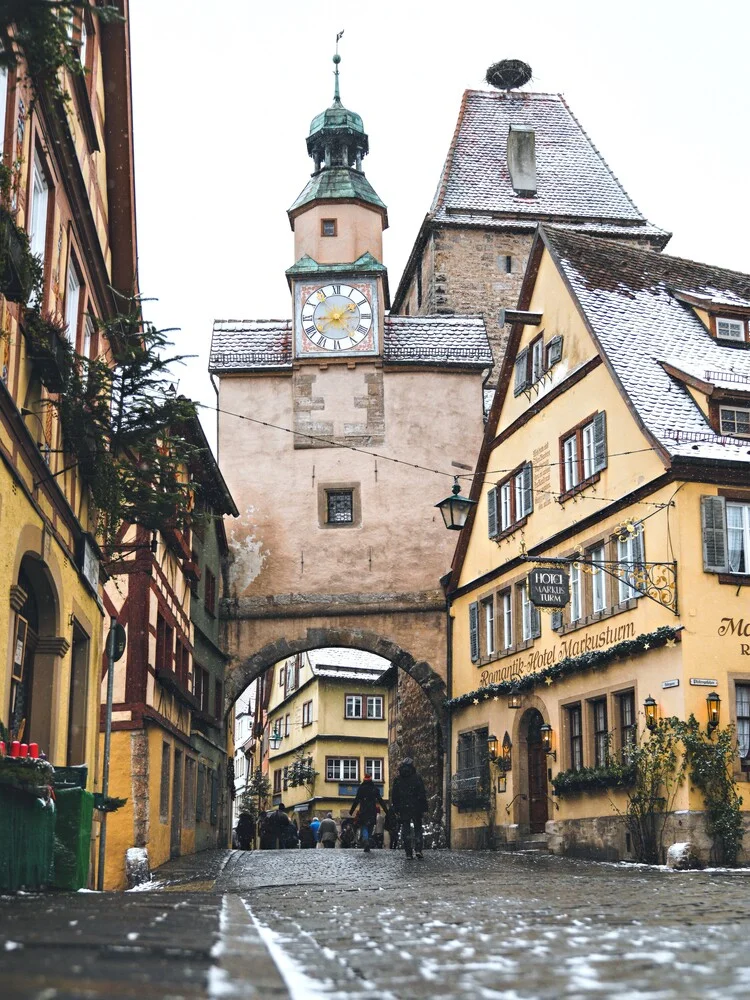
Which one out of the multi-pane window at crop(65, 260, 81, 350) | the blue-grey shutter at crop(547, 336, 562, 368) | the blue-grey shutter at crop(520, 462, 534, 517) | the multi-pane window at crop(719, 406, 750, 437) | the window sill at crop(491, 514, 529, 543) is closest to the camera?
the multi-pane window at crop(65, 260, 81, 350)

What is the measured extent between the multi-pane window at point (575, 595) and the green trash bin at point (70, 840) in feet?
45.1

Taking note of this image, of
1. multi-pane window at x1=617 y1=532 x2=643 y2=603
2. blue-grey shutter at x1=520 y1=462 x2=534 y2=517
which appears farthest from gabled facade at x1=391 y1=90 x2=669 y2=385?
multi-pane window at x1=617 y1=532 x2=643 y2=603

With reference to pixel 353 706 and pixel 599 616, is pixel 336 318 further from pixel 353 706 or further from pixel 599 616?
pixel 353 706

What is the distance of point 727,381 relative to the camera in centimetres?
2189

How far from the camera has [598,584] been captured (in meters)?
22.4

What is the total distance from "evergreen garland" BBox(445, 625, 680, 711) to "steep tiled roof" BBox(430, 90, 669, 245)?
2215 cm

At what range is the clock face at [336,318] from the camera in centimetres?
3359

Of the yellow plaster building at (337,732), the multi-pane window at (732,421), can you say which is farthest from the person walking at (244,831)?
the multi-pane window at (732,421)

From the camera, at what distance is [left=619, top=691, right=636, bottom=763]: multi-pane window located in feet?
67.3

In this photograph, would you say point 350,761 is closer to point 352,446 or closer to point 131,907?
point 352,446

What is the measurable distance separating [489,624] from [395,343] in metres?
8.60

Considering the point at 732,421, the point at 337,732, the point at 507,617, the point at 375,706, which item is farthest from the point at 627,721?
the point at 375,706

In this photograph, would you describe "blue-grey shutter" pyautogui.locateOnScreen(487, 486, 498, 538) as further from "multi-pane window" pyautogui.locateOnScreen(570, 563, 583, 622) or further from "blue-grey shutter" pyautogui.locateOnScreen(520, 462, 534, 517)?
"multi-pane window" pyautogui.locateOnScreen(570, 563, 583, 622)

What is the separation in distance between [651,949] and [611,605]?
16267 millimetres
